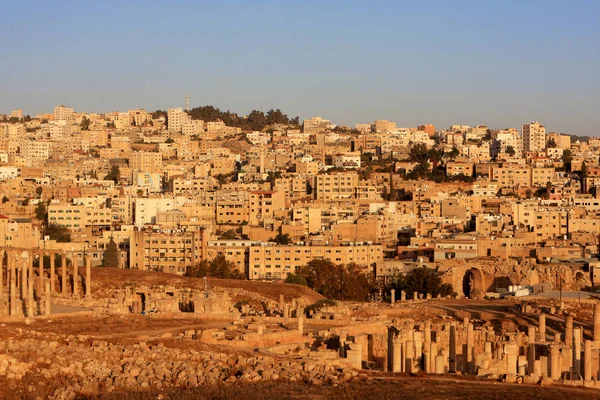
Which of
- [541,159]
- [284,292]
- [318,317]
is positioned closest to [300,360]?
[318,317]

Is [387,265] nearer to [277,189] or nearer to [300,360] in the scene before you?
[277,189]

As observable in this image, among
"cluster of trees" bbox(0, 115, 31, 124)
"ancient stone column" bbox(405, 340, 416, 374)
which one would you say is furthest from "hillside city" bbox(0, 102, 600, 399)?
"cluster of trees" bbox(0, 115, 31, 124)

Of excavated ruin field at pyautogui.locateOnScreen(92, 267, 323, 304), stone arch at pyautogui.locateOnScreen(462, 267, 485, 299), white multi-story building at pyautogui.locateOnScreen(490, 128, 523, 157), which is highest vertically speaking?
white multi-story building at pyautogui.locateOnScreen(490, 128, 523, 157)

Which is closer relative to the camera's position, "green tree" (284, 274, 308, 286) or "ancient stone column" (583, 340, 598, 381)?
"ancient stone column" (583, 340, 598, 381)

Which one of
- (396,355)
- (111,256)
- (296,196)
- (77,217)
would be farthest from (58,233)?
(396,355)

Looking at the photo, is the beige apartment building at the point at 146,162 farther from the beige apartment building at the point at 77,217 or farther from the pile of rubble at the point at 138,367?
the pile of rubble at the point at 138,367

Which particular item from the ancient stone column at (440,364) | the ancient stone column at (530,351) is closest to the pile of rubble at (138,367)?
the ancient stone column at (440,364)

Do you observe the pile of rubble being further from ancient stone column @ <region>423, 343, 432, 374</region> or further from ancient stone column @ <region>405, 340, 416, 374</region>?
ancient stone column @ <region>423, 343, 432, 374</region>
